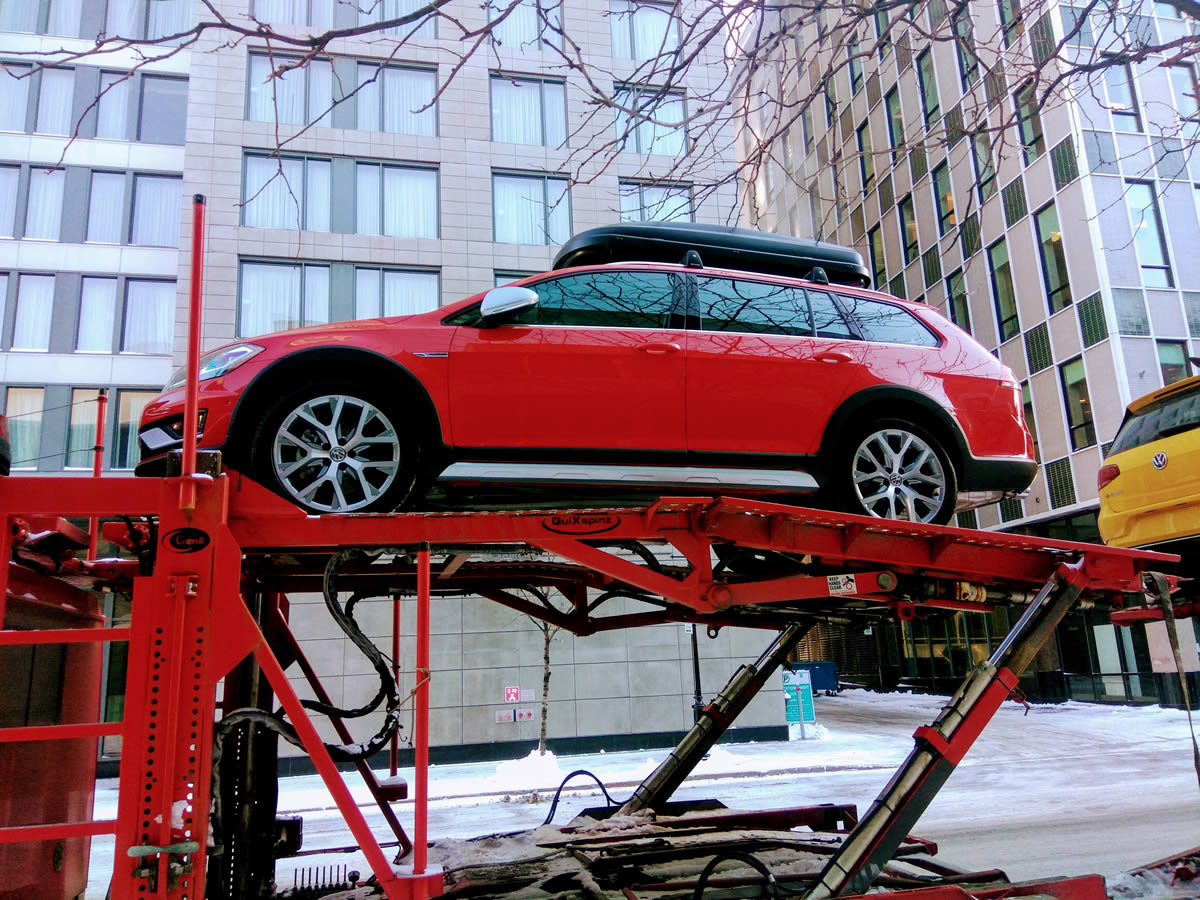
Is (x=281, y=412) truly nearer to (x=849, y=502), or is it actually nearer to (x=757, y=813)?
(x=849, y=502)

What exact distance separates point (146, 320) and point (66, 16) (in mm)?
7456

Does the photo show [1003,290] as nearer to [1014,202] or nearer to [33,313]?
[1014,202]

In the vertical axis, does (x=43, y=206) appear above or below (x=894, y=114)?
below

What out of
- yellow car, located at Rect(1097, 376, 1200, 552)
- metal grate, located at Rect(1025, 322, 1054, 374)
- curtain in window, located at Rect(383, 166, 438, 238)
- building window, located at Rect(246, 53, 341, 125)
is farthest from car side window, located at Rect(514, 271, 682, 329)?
metal grate, located at Rect(1025, 322, 1054, 374)

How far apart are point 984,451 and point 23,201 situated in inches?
858

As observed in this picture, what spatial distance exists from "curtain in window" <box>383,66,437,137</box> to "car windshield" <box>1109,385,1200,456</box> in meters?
16.8

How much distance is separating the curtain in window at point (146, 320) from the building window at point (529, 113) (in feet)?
27.7

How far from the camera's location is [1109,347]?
20.1 metres

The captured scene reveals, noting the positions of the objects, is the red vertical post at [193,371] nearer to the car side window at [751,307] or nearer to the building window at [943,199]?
A: the car side window at [751,307]

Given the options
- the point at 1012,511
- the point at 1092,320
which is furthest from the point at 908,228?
the point at 1012,511

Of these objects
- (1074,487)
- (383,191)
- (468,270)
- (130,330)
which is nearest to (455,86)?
(383,191)

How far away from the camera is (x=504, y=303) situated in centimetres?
477

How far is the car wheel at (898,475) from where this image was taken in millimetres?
5121

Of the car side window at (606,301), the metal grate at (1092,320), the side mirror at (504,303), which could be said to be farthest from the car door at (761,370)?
the metal grate at (1092,320)
